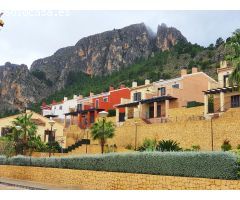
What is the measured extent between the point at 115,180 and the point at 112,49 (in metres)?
130

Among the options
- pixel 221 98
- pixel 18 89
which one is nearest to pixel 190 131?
pixel 221 98

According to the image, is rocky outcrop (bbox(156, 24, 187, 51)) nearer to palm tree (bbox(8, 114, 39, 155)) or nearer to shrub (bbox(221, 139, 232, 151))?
palm tree (bbox(8, 114, 39, 155))

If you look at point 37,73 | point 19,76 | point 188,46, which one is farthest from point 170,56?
point 37,73

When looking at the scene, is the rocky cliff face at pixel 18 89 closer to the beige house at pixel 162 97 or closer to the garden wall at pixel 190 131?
the beige house at pixel 162 97

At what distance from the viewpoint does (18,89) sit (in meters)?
146

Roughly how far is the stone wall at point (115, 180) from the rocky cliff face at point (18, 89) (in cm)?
10742

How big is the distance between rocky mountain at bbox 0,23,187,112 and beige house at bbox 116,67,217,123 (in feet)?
263

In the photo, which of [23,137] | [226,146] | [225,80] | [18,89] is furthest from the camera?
[18,89]

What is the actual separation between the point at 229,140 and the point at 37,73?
448 feet

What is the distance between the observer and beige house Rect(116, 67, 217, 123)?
56.6m

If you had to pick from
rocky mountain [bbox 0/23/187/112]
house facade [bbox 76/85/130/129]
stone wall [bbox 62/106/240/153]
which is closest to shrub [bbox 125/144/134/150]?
stone wall [bbox 62/106/240/153]

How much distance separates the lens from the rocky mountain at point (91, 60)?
5736 inches

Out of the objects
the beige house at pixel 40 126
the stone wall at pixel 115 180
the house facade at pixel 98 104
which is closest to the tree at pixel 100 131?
the stone wall at pixel 115 180

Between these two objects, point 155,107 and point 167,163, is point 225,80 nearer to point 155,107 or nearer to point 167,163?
point 155,107
